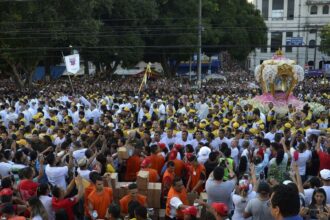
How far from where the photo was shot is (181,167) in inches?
310

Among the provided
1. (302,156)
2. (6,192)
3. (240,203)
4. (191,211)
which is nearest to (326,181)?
(240,203)

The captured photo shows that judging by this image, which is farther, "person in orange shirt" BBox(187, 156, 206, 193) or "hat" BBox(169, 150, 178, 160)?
"hat" BBox(169, 150, 178, 160)

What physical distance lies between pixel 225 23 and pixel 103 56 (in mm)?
15775

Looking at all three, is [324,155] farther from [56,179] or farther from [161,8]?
[161,8]

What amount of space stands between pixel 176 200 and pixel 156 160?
7.27 feet

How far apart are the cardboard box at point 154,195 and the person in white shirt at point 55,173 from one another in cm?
143

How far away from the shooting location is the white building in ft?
223

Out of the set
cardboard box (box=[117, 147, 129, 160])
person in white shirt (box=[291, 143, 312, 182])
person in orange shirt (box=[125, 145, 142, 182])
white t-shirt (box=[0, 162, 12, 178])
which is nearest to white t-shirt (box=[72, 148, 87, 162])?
cardboard box (box=[117, 147, 129, 160])

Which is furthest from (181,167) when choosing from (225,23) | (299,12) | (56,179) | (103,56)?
(299,12)

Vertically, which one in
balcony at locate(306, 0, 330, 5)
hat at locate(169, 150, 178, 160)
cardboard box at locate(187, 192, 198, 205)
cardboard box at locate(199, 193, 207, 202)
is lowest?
cardboard box at locate(187, 192, 198, 205)

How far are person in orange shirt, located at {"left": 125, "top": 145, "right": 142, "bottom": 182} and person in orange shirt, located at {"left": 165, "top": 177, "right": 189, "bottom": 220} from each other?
2087mm

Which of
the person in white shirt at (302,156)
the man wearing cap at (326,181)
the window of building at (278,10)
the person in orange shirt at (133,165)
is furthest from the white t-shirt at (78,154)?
the window of building at (278,10)

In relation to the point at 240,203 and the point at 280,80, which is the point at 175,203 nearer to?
the point at 240,203

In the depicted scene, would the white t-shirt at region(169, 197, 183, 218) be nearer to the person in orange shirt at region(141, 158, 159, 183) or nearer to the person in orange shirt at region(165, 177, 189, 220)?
the person in orange shirt at region(165, 177, 189, 220)
